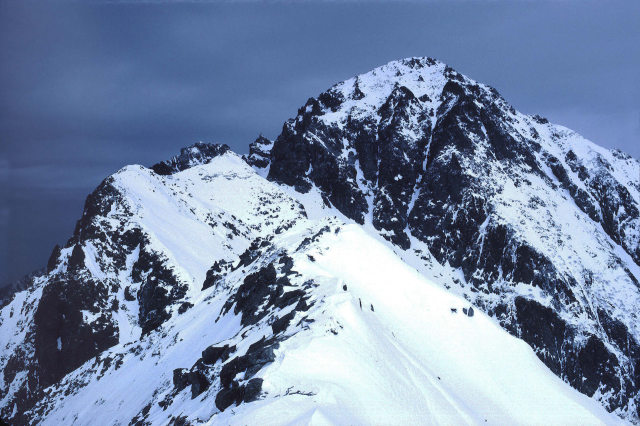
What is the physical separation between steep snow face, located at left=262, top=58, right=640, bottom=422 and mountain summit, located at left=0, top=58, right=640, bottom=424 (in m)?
0.65

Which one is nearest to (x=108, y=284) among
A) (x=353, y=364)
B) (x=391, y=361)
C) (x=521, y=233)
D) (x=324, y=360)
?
(x=391, y=361)

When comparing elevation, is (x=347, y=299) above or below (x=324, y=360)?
above

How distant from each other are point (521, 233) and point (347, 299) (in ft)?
413

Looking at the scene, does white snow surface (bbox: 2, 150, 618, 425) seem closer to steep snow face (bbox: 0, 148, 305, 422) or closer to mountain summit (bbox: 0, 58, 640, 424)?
mountain summit (bbox: 0, 58, 640, 424)

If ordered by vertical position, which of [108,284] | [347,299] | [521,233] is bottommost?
[108,284]

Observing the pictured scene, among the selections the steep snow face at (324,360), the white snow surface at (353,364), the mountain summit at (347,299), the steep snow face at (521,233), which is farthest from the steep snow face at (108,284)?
the steep snow face at (521,233)

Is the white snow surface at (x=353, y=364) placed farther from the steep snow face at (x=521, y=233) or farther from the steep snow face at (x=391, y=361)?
the steep snow face at (x=521, y=233)

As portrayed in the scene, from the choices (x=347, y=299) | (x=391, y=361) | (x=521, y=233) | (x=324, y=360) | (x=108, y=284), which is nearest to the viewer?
(x=324, y=360)

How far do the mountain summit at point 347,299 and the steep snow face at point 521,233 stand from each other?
654 mm

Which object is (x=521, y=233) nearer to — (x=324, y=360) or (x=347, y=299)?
(x=347, y=299)

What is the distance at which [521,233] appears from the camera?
154750mm

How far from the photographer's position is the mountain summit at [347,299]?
36594mm

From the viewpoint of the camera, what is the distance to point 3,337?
4173 inches

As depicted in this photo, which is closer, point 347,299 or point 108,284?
point 347,299
